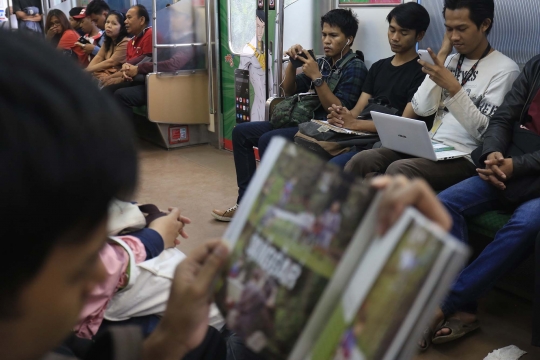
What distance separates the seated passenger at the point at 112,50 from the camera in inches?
235

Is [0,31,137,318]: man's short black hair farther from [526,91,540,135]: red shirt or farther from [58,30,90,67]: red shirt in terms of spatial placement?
[58,30,90,67]: red shirt

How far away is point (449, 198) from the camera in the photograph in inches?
98.2

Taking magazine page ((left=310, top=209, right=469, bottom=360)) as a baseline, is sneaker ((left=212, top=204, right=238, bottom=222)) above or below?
below

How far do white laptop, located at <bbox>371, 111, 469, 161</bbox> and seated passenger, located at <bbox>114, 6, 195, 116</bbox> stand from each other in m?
3.12

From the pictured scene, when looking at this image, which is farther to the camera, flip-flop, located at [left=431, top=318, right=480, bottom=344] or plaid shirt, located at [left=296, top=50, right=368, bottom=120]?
plaid shirt, located at [left=296, top=50, right=368, bottom=120]

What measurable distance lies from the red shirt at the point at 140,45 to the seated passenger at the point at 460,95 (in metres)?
3.41

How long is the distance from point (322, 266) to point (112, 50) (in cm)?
599

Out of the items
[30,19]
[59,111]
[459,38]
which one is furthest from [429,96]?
[30,19]

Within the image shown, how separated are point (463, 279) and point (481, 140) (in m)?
0.77

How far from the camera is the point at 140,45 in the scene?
226 inches

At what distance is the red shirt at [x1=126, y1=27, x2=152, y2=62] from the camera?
5.68 metres

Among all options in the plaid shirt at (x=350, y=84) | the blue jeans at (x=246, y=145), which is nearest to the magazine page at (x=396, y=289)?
the plaid shirt at (x=350, y=84)

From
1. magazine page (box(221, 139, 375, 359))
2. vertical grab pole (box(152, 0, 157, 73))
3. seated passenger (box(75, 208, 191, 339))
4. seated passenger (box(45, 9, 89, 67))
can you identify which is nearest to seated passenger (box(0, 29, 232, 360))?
magazine page (box(221, 139, 375, 359))

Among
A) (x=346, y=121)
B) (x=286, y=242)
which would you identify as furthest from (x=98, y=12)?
(x=286, y=242)
